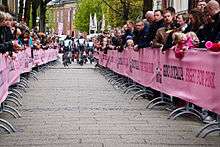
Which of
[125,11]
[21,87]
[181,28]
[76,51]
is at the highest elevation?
[125,11]

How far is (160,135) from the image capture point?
10.0 meters

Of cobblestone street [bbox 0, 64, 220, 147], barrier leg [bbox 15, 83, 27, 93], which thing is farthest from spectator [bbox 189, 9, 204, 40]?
barrier leg [bbox 15, 83, 27, 93]

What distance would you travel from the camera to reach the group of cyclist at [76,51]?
46844 mm

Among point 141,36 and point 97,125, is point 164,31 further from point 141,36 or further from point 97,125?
point 97,125

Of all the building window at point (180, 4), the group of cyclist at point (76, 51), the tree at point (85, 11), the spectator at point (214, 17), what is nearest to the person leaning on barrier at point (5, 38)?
the spectator at point (214, 17)

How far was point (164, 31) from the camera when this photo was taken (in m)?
14.7

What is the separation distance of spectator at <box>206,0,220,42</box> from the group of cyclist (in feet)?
111

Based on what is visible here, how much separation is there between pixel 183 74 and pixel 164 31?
2.99 meters

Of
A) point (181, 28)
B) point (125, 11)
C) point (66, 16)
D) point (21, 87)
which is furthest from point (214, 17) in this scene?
point (66, 16)

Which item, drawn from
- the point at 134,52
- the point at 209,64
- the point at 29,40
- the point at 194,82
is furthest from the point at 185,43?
the point at 29,40

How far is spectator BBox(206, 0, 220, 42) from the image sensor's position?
1113 centimetres

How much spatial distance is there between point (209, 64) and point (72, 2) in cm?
15520

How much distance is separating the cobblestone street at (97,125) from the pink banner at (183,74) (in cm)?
50

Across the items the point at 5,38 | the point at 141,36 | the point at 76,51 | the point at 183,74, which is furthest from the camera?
the point at 76,51
